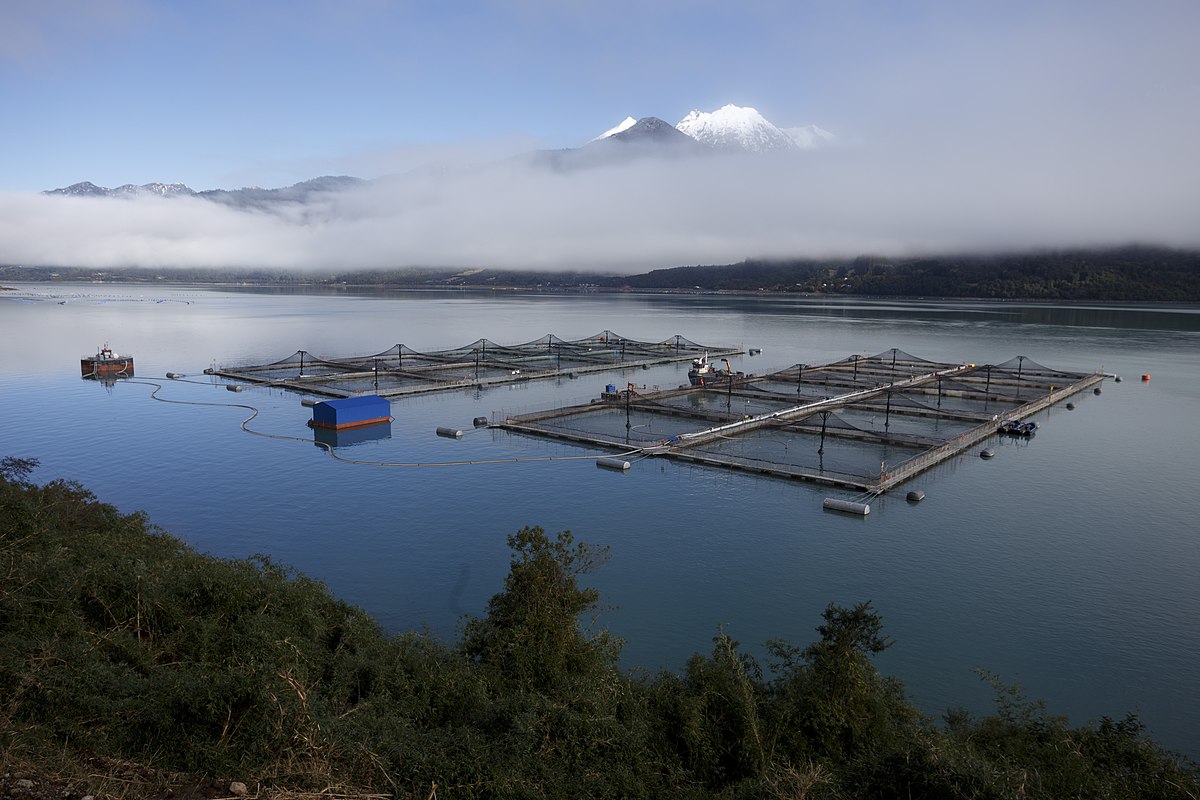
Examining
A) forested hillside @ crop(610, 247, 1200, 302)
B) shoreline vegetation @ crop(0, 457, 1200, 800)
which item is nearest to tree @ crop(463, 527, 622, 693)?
shoreline vegetation @ crop(0, 457, 1200, 800)

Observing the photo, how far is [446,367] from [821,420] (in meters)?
27.7

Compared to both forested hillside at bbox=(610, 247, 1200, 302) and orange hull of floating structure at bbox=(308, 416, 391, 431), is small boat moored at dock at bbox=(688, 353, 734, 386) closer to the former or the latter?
orange hull of floating structure at bbox=(308, 416, 391, 431)

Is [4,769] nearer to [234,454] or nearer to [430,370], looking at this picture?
[234,454]

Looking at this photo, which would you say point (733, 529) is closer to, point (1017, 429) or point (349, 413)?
point (349, 413)

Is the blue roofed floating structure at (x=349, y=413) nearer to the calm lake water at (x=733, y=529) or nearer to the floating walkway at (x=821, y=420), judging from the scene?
the calm lake water at (x=733, y=529)

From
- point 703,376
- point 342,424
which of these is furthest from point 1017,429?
point 342,424

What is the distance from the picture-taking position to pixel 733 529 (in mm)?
20547

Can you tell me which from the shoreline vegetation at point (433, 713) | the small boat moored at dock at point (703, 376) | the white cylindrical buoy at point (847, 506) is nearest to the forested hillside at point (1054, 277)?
the small boat moored at dock at point (703, 376)

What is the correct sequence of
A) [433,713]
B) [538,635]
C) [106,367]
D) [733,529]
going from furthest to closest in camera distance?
[106,367] → [733,529] → [538,635] → [433,713]

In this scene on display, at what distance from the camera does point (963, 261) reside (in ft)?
624

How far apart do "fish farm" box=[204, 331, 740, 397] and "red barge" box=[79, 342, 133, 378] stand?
5.02 m

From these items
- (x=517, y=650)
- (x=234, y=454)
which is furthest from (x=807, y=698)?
(x=234, y=454)

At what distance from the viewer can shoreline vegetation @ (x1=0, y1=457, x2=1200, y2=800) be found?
6793mm

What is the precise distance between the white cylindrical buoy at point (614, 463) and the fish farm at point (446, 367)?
18056 millimetres
